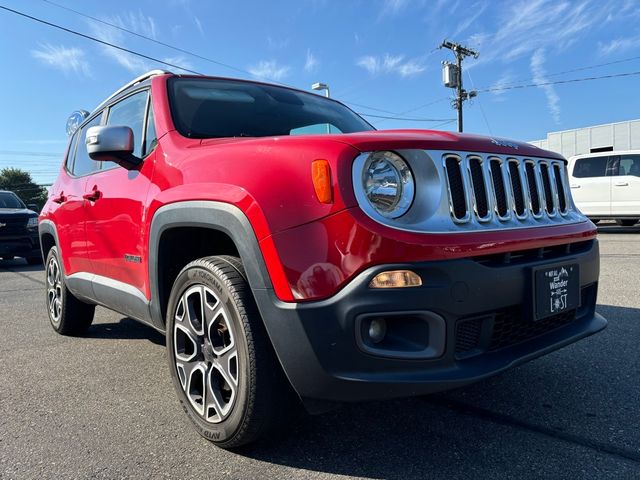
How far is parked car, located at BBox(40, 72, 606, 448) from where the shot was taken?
6.07 ft

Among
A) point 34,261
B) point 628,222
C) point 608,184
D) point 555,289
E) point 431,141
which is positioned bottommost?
point 628,222

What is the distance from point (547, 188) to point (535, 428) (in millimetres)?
1159

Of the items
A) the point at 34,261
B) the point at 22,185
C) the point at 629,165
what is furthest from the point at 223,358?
the point at 22,185

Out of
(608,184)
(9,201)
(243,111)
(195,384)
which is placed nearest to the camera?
(195,384)

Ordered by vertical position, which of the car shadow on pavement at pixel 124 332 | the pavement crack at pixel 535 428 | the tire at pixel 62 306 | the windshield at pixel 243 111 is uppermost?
the windshield at pixel 243 111

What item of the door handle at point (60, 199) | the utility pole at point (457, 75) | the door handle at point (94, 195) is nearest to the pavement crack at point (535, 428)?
the door handle at point (94, 195)

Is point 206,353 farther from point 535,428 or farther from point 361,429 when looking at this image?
point 535,428

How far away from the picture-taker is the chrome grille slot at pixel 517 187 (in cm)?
237

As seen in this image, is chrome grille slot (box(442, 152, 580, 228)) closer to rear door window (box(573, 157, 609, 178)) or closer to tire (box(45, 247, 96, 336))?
tire (box(45, 247, 96, 336))

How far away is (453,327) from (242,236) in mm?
864

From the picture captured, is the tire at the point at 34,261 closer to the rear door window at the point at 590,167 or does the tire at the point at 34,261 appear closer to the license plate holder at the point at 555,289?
the license plate holder at the point at 555,289

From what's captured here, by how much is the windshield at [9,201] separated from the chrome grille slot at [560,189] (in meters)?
11.8

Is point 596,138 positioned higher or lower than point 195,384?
higher

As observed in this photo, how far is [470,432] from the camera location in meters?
2.34
